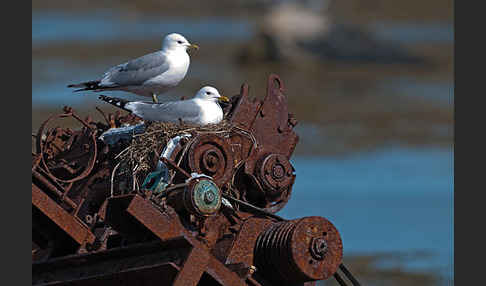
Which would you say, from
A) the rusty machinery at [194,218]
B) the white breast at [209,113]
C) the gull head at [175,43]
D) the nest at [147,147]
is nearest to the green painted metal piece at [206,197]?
the rusty machinery at [194,218]

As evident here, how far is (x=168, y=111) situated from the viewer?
879cm

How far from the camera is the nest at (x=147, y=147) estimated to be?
8.32 meters

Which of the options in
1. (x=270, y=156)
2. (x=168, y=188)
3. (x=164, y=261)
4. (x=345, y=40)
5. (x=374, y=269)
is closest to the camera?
(x=164, y=261)

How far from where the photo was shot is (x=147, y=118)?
8.82 m

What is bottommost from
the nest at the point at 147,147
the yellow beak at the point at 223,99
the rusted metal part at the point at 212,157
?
the rusted metal part at the point at 212,157

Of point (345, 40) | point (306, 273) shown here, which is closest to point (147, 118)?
point (306, 273)

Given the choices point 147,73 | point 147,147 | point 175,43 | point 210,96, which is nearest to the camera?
point 147,147

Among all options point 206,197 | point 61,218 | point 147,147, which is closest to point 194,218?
point 206,197

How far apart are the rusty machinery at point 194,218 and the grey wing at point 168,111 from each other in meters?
0.28

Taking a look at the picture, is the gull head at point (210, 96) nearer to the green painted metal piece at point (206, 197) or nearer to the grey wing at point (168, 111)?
the grey wing at point (168, 111)

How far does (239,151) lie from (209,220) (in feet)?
2.43

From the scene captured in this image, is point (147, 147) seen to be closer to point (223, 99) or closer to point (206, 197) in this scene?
point (223, 99)

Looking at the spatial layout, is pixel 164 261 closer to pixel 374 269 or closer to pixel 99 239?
pixel 99 239

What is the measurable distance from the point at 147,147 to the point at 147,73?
1.35 m
